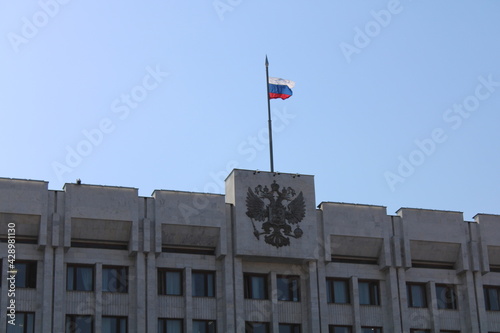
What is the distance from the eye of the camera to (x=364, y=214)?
7500 cm

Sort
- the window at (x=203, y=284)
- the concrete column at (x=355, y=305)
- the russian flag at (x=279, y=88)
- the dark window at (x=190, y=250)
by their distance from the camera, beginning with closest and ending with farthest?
the window at (x=203, y=284) → the dark window at (x=190, y=250) → the concrete column at (x=355, y=305) → the russian flag at (x=279, y=88)

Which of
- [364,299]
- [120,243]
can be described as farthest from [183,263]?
[364,299]

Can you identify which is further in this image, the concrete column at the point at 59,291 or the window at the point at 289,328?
the window at the point at 289,328

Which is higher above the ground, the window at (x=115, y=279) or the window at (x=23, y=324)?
the window at (x=115, y=279)

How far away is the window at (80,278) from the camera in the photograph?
68.2m

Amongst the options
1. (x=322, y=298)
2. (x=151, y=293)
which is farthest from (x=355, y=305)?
(x=151, y=293)

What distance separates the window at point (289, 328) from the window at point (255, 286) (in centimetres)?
240

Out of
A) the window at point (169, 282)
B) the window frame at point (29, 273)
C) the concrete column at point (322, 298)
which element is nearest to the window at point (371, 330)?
the concrete column at point (322, 298)

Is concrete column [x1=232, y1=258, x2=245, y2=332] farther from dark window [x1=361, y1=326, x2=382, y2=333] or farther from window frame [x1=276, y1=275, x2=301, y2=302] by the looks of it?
dark window [x1=361, y1=326, x2=382, y2=333]

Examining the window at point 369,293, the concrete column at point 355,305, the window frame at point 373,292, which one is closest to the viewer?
the concrete column at point 355,305

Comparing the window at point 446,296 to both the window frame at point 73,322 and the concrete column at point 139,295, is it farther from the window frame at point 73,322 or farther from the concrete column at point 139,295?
the window frame at point 73,322

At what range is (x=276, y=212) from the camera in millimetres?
72625

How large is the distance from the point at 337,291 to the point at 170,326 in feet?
42.1

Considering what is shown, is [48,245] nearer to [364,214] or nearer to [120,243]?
[120,243]
